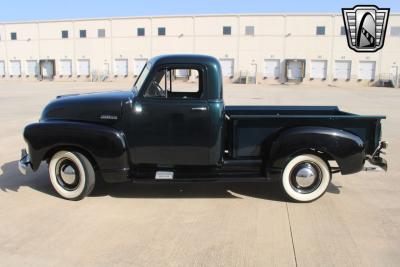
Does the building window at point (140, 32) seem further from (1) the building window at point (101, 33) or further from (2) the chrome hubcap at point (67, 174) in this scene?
(2) the chrome hubcap at point (67, 174)

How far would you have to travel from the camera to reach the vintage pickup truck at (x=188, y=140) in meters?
4.93

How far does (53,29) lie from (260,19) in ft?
89.7

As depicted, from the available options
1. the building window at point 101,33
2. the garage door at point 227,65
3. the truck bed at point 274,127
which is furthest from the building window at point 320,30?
the truck bed at point 274,127

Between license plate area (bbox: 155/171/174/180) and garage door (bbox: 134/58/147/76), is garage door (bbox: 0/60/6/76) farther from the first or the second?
license plate area (bbox: 155/171/174/180)

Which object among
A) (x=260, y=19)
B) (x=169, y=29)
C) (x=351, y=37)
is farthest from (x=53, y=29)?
(x=351, y=37)

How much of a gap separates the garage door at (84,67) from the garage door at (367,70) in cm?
3409

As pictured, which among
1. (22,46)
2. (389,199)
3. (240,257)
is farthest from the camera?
(22,46)

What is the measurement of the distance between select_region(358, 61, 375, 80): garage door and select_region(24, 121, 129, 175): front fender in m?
44.8

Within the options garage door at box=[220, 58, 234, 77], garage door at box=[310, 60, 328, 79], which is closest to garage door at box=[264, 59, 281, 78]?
garage door at box=[310, 60, 328, 79]

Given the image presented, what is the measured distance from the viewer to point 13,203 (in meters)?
5.03

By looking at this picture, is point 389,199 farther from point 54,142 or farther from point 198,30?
point 198,30

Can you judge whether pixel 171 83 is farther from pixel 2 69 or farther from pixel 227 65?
pixel 2 69

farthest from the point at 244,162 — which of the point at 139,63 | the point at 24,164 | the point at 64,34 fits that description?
the point at 64,34

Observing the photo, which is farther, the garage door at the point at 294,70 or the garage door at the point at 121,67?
the garage door at the point at 121,67
